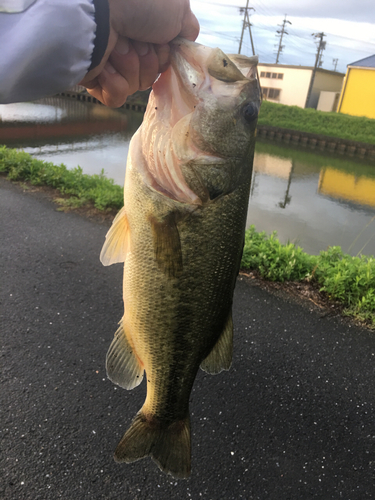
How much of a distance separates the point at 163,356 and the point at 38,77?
1.27m

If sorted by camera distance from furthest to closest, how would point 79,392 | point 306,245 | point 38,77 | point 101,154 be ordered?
point 101,154 < point 306,245 < point 79,392 < point 38,77

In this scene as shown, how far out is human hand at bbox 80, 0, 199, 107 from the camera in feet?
4.16

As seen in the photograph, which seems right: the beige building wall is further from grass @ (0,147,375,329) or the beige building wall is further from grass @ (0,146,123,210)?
grass @ (0,147,375,329)

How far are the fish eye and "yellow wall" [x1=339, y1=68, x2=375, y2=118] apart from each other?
29.5 meters

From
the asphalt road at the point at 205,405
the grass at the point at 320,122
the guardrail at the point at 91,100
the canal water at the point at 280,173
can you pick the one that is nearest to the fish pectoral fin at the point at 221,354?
the asphalt road at the point at 205,405

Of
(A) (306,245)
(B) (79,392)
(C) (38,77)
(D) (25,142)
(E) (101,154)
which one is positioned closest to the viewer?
(C) (38,77)

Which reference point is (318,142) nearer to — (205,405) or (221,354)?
(205,405)

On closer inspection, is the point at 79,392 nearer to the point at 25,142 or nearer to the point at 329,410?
the point at 329,410

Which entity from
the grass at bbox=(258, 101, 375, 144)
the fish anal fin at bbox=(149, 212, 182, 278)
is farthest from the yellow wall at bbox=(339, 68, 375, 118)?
the fish anal fin at bbox=(149, 212, 182, 278)

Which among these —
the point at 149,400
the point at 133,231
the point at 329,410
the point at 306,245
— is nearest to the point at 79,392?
the point at 149,400

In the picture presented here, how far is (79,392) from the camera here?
2930mm

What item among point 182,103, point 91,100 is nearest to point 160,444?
point 182,103

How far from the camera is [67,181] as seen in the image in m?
6.98

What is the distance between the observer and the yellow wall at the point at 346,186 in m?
12.6
